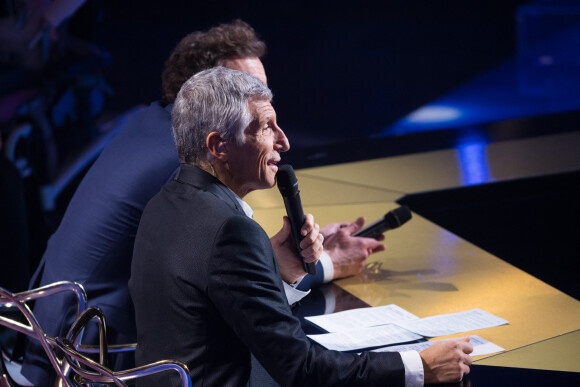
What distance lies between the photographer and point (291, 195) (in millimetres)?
1546

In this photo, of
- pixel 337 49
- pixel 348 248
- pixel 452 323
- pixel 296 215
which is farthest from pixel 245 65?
pixel 337 49

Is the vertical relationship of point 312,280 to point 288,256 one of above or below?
below

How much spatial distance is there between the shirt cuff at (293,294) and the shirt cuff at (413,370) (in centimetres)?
47

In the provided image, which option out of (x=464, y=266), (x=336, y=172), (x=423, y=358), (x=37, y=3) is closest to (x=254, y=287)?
(x=423, y=358)

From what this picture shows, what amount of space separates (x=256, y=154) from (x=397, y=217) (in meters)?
0.82

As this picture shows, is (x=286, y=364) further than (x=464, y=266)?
No

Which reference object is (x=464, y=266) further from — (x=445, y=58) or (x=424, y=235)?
(x=445, y=58)

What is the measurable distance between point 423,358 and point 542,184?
196 cm

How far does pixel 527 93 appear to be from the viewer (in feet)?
26.0

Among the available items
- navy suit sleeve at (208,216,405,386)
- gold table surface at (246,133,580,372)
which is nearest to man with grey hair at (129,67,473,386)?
navy suit sleeve at (208,216,405,386)

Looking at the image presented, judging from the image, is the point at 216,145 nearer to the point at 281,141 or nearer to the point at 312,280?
the point at 281,141

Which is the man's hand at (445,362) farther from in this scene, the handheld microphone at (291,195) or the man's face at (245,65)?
the man's face at (245,65)

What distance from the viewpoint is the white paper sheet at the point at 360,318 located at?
5.64ft

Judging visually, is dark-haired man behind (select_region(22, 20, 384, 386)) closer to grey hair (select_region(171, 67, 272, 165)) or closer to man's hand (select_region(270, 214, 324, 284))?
man's hand (select_region(270, 214, 324, 284))
